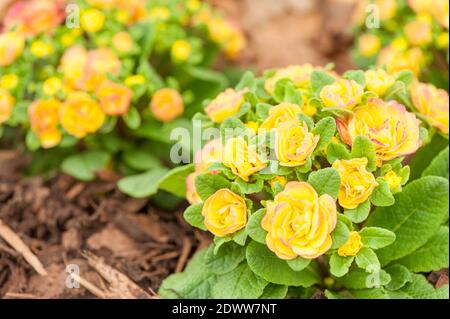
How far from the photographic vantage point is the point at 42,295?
7.11 feet

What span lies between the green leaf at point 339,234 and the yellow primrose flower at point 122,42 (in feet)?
4.41

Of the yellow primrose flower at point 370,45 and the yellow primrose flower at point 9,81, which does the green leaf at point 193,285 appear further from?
the yellow primrose flower at point 370,45

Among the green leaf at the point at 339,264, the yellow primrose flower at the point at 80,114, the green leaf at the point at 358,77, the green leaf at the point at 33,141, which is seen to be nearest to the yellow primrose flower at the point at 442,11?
the green leaf at the point at 358,77

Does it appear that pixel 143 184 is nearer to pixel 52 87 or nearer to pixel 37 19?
pixel 52 87

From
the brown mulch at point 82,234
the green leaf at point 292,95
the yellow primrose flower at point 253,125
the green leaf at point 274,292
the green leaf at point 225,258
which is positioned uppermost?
the green leaf at point 292,95

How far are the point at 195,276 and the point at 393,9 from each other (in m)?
1.56

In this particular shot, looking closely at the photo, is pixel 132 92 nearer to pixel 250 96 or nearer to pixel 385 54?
pixel 250 96

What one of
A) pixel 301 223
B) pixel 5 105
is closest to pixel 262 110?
pixel 301 223

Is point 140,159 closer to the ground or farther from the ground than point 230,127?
closer to the ground

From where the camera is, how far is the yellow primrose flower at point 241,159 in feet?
5.79

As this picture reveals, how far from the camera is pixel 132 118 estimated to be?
263cm

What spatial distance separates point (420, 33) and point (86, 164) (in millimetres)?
1356

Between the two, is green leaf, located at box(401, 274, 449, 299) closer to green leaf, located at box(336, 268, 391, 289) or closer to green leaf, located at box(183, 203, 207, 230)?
green leaf, located at box(336, 268, 391, 289)

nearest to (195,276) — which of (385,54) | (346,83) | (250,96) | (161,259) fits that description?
(161,259)
